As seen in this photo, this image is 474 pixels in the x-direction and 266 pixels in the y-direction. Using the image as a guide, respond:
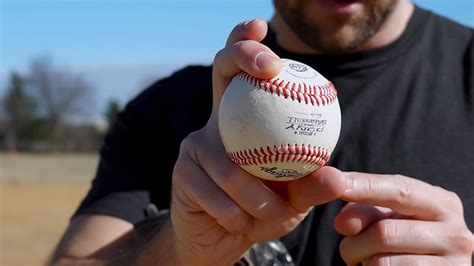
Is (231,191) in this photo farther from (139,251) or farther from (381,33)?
(381,33)

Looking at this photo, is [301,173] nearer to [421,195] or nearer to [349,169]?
[421,195]

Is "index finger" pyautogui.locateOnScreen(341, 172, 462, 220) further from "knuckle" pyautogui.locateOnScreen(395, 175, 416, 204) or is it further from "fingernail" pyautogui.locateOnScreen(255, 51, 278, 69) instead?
"fingernail" pyautogui.locateOnScreen(255, 51, 278, 69)

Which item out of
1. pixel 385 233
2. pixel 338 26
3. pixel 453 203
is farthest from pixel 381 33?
pixel 385 233

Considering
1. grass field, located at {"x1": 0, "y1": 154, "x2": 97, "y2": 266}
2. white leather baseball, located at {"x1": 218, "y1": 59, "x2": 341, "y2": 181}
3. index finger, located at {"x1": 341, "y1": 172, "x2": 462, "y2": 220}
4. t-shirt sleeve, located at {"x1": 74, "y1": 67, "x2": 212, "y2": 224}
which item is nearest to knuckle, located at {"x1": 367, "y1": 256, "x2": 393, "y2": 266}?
index finger, located at {"x1": 341, "y1": 172, "x2": 462, "y2": 220}

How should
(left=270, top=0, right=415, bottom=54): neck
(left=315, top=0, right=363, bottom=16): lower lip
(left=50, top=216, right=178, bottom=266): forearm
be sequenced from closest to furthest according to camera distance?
(left=50, top=216, right=178, bottom=266): forearm
(left=315, top=0, right=363, bottom=16): lower lip
(left=270, top=0, right=415, bottom=54): neck

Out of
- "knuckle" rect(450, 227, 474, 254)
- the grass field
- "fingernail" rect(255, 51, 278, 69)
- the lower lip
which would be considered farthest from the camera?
the grass field

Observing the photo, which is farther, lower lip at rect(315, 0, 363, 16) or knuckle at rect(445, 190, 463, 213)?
lower lip at rect(315, 0, 363, 16)
